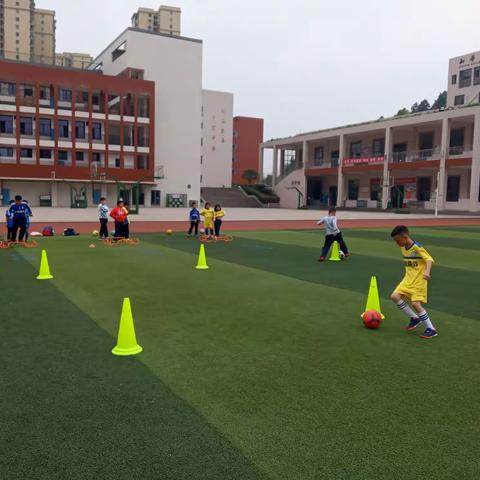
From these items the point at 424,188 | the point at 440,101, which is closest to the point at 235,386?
the point at 424,188

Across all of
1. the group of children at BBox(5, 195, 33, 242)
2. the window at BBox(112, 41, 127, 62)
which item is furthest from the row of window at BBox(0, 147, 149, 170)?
the group of children at BBox(5, 195, 33, 242)

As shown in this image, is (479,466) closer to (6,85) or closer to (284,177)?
(6,85)

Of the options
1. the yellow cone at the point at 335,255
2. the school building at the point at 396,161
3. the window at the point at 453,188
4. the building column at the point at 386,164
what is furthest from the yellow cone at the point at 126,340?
the building column at the point at 386,164

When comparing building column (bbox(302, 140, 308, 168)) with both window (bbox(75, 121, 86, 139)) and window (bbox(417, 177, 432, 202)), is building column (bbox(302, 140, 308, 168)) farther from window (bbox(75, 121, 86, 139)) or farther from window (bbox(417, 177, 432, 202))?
window (bbox(75, 121, 86, 139))

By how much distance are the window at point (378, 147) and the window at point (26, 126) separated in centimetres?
4122

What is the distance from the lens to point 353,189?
63.8 m

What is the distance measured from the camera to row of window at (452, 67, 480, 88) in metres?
67.9

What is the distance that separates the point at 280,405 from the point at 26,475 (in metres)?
2.06

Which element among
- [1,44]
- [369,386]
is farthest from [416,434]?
[1,44]

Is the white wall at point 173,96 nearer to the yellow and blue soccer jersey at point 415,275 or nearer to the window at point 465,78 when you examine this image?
the window at point 465,78

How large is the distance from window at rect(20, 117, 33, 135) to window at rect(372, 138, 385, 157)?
135 ft

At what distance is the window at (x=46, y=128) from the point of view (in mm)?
55372

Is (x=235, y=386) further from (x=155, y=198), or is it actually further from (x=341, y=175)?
(x=155, y=198)

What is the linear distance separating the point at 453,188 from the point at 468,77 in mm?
26644
